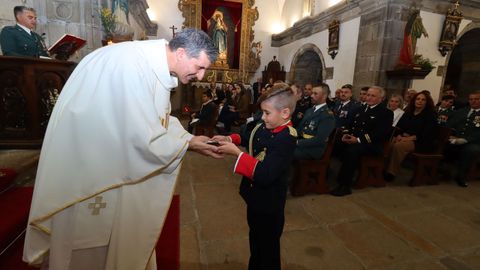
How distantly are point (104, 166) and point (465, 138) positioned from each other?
17.6 feet

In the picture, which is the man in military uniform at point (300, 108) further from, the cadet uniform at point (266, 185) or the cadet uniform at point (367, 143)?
the cadet uniform at point (266, 185)

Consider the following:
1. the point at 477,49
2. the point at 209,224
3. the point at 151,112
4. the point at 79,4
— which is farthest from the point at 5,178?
the point at 477,49

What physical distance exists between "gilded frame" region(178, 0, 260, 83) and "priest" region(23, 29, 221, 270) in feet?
37.0

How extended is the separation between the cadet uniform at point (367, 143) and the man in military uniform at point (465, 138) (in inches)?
60.7

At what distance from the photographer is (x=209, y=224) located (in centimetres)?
264

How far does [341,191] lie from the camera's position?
3.52m

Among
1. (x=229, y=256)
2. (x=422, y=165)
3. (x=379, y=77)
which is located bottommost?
(x=229, y=256)

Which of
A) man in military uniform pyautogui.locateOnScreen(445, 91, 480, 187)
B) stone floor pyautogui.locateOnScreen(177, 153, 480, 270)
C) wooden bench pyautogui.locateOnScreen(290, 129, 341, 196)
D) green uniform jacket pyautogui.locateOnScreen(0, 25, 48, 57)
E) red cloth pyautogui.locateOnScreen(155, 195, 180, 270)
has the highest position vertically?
green uniform jacket pyautogui.locateOnScreen(0, 25, 48, 57)

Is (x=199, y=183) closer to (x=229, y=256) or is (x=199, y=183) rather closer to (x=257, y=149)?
(x=229, y=256)

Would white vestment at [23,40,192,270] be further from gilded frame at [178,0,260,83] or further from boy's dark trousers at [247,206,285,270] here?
gilded frame at [178,0,260,83]

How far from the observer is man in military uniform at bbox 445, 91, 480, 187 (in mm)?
4070

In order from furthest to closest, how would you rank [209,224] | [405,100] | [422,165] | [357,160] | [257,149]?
[405,100] → [422,165] → [357,160] → [209,224] → [257,149]

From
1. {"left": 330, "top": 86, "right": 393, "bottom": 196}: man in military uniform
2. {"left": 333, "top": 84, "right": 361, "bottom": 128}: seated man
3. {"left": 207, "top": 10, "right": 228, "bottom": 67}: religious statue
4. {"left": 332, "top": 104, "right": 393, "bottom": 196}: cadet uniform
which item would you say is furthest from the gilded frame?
{"left": 332, "top": 104, "right": 393, "bottom": 196}: cadet uniform

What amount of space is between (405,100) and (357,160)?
10.9ft
